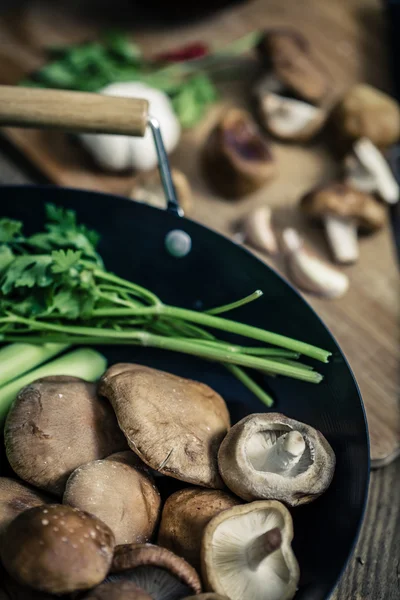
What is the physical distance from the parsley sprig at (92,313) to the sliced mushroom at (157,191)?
64 cm

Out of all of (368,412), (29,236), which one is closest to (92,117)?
(29,236)

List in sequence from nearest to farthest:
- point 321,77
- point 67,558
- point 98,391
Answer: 1. point 67,558
2. point 98,391
3. point 321,77

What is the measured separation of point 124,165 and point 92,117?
87 centimetres

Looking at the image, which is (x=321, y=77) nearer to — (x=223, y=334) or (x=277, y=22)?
(x=277, y=22)

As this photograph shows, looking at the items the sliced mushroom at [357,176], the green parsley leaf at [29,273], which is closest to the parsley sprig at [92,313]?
the green parsley leaf at [29,273]

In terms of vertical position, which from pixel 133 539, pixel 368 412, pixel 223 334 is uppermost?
pixel 223 334

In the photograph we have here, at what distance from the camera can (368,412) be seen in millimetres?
1931

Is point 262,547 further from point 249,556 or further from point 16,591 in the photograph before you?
point 16,591

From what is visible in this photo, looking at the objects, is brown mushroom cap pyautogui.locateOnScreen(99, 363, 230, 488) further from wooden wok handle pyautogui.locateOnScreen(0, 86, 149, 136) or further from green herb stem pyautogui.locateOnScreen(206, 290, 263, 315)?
wooden wok handle pyautogui.locateOnScreen(0, 86, 149, 136)

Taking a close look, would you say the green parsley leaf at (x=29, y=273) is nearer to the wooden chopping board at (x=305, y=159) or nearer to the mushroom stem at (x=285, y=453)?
the mushroom stem at (x=285, y=453)

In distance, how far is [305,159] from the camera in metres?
2.60

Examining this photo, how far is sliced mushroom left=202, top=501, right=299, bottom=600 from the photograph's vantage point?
3.75ft

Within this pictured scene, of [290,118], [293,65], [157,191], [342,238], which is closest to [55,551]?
[157,191]

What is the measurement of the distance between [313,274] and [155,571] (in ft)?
4.19
